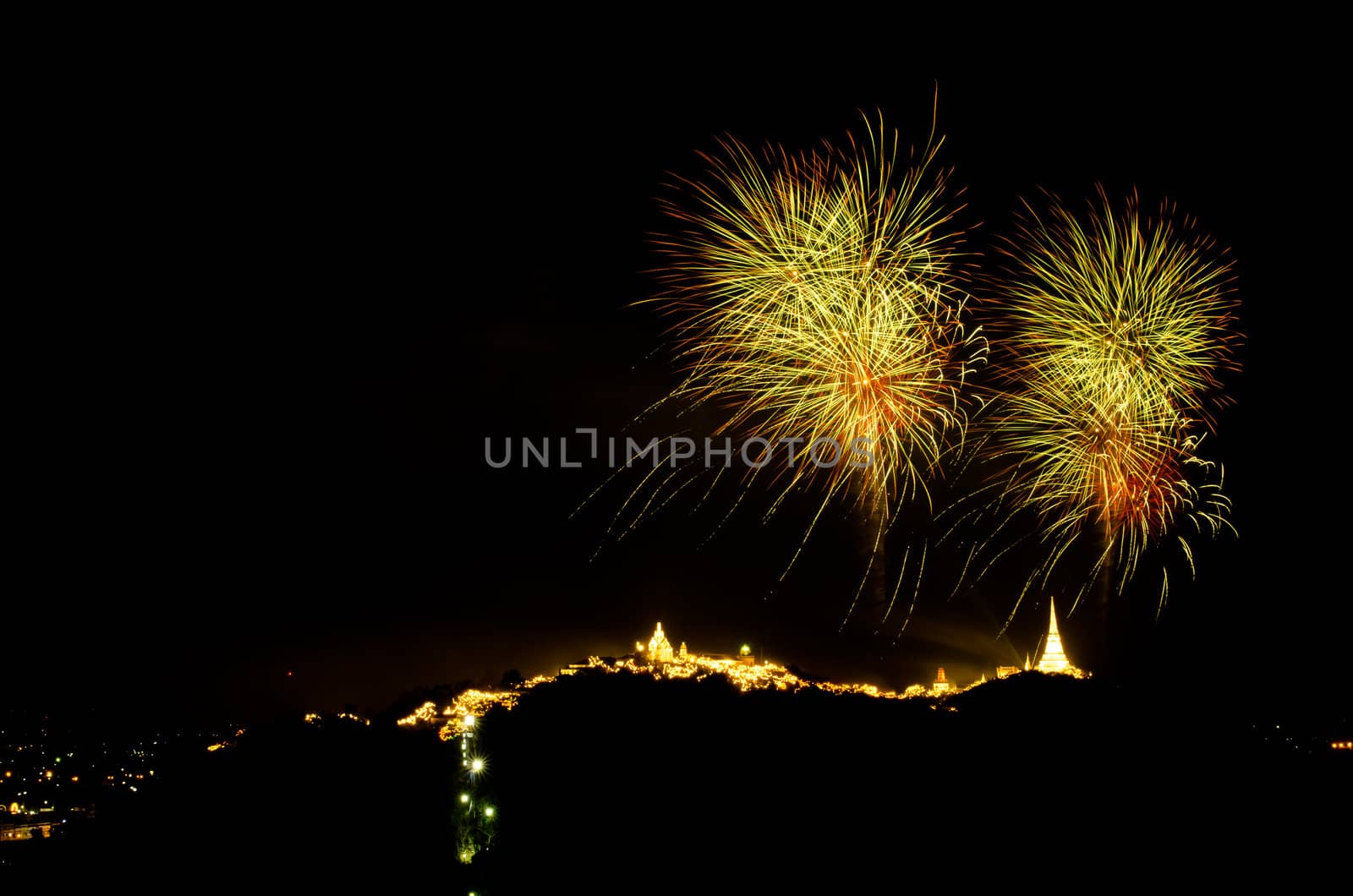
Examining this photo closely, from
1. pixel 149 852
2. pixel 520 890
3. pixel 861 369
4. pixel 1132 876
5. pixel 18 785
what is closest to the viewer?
pixel 1132 876

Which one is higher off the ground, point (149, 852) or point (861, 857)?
point (861, 857)

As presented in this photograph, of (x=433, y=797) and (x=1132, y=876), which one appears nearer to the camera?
(x=1132, y=876)

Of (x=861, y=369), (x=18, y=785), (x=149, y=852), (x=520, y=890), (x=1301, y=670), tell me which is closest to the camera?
(x=861, y=369)

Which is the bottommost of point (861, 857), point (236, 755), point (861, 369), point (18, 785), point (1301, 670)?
point (18, 785)

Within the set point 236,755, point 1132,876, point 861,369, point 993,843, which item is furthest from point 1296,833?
point 236,755

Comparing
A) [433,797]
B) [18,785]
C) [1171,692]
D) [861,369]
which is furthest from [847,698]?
[18,785]

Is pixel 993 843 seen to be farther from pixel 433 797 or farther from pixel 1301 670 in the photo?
pixel 1301 670

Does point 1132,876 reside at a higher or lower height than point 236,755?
higher

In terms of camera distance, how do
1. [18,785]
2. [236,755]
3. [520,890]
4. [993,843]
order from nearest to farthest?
[993,843] → [520,890] → [236,755] → [18,785]

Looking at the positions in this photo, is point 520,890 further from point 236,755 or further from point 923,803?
point 236,755
